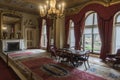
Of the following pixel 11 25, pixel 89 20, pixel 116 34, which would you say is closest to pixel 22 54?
pixel 11 25

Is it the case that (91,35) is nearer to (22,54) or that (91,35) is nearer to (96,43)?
(96,43)

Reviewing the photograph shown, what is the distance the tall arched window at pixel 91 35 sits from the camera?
769 cm

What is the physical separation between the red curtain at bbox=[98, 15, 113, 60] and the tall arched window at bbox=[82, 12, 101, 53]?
97cm

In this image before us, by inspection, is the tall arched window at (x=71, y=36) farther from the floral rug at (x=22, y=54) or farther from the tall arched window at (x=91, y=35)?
the floral rug at (x=22, y=54)

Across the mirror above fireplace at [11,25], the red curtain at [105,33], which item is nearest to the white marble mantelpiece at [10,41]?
the mirror above fireplace at [11,25]

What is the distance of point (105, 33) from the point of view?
6.50 metres

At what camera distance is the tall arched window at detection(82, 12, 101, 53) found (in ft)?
25.2

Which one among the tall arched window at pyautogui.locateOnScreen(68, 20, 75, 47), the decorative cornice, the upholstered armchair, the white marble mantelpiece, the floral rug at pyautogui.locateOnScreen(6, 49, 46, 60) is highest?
the decorative cornice

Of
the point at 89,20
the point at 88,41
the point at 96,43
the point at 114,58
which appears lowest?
the point at 114,58

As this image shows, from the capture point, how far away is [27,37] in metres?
11.5

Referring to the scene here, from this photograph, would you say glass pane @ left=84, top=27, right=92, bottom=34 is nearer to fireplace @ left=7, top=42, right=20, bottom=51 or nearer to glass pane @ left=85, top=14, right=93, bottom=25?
glass pane @ left=85, top=14, right=93, bottom=25

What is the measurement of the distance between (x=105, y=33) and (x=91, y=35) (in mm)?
1513

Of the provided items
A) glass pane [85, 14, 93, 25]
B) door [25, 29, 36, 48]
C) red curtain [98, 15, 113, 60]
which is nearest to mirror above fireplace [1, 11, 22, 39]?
door [25, 29, 36, 48]

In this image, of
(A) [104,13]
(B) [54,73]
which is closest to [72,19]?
(A) [104,13]
